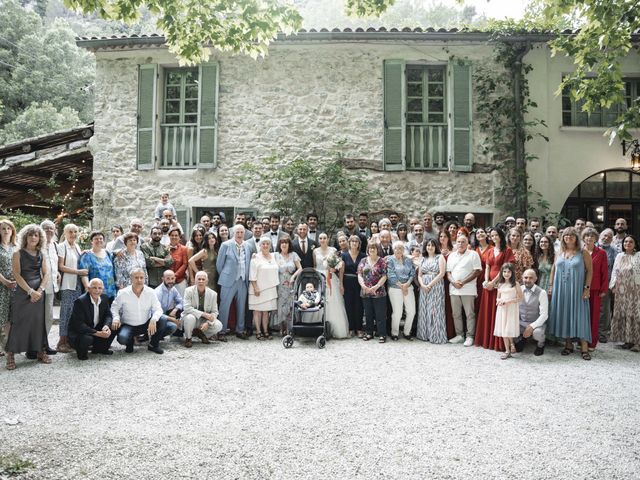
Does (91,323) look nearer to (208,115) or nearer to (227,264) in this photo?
(227,264)

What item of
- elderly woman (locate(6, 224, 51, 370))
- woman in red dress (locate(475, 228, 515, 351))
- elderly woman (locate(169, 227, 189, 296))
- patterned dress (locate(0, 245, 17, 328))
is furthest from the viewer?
elderly woman (locate(169, 227, 189, 296))

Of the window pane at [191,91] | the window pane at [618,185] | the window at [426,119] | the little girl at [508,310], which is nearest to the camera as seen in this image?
the little girl at [508,310]

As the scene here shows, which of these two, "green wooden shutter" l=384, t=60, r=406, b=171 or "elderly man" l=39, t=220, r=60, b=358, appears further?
"green wooden shutter" l=384, t=60, r=406, b=171

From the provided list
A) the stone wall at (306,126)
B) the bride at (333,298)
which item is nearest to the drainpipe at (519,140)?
the stone wall at (306,126)

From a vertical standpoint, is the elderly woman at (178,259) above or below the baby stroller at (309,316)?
above

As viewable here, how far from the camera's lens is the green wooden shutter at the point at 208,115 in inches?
413

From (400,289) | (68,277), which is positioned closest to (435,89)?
(400,289)

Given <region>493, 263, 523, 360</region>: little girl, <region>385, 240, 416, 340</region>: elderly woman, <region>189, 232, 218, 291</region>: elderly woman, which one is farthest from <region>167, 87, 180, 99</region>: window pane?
<region>493, 263, 523, 360</region>: little girl

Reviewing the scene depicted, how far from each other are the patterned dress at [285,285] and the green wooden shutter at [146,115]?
4702 millimetres

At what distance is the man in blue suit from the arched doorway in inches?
300

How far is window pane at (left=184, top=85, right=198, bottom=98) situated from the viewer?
10.9 m

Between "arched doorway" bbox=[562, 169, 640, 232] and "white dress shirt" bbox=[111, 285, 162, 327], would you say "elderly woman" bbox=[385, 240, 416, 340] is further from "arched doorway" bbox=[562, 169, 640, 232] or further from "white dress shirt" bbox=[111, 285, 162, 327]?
"arched doorway" bbox=[562, 169, 640, 232]

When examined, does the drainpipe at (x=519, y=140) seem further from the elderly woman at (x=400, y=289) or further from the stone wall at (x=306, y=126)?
the elderly woman at (x=400, y=289)

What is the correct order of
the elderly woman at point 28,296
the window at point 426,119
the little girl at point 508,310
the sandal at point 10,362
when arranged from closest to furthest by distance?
the sandal at point 10,362 → the elderly woman at point 28,296 → the little girl at point 508,310 → the window at point 426,119
